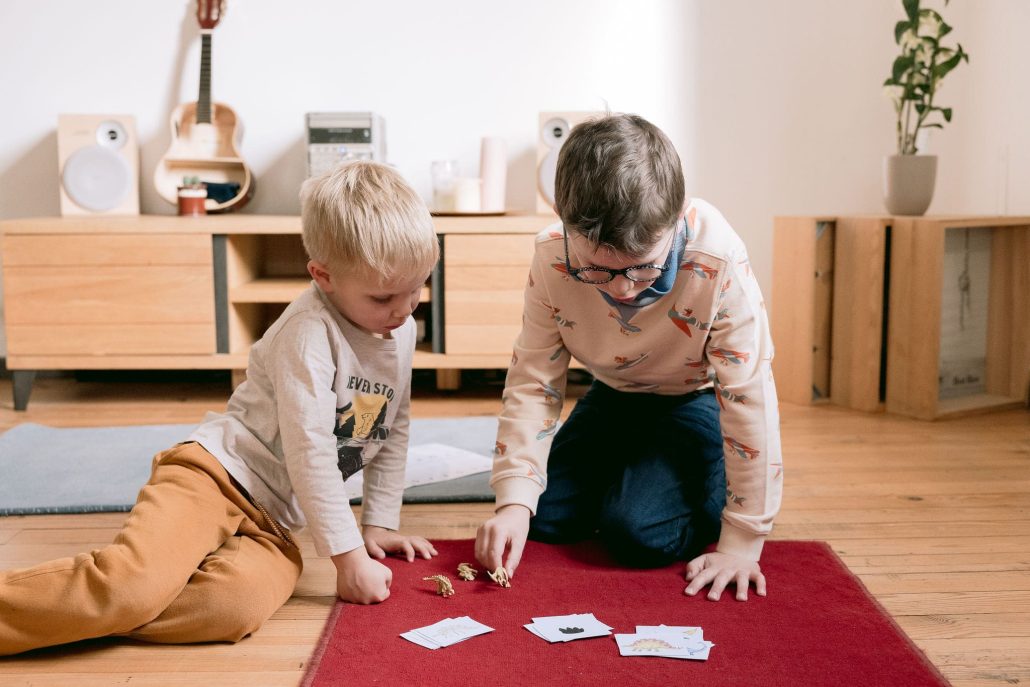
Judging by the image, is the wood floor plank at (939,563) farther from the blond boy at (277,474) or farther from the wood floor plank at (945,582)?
the blond boy at (277,474)

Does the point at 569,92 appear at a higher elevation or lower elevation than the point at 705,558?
higher

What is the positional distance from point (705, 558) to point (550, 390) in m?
0.33

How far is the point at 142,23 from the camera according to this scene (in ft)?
9.84

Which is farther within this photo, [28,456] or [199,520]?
[28,456]

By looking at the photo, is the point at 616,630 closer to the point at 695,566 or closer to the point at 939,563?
the point at 695,566

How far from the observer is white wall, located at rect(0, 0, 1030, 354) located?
9.85 feet

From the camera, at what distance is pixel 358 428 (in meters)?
1.42

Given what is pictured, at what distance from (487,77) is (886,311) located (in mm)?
1328

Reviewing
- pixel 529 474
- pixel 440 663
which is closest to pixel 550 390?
pixel 529 474

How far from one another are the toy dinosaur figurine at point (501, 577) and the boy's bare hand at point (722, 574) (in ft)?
0.80

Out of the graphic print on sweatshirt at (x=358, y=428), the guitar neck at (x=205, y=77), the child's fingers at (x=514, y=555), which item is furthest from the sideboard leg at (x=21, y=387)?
the child's fingers at (x=514, y=555)

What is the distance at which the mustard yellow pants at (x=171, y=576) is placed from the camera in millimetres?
1164

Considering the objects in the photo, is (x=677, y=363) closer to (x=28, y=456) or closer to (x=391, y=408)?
(x=391, y=408)

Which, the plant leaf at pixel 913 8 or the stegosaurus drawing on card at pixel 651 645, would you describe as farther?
the plant leaf at pixel 913 8
